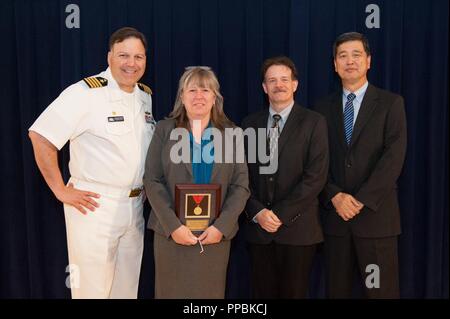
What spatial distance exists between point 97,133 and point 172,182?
521 mm

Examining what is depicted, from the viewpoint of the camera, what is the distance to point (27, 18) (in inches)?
131

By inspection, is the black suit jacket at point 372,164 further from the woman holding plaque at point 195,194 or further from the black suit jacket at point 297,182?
the woman holding plaque at point 195,194

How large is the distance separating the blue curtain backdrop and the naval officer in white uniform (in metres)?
0.78

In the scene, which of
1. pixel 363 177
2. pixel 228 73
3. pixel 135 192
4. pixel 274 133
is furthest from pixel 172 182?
pixel 228 73

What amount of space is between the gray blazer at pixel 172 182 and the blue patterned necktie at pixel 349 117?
2.17 feet

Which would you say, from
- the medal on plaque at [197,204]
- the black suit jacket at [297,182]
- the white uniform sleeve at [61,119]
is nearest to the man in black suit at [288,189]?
the black suit jacket at [297,182]

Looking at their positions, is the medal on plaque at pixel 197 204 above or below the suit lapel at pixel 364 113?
below

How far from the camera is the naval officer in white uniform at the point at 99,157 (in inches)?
95.2

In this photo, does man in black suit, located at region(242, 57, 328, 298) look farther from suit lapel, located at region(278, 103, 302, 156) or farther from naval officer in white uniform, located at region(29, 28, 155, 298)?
naval officer in white uniform, located at region(29, 28, 155, 298)

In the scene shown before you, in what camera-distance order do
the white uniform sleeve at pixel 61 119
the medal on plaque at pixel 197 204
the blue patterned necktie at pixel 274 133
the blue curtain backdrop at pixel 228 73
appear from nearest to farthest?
the medal on plaque at pixel 197 204 → the white uniform sleeve at pixel 61 119 → the blue patterned necktie at pixel 274 133 → the blue curtain backdrop at pixel 228 73

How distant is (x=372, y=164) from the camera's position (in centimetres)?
254

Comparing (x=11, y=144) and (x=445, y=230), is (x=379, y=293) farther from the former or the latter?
(x=11, y=144)

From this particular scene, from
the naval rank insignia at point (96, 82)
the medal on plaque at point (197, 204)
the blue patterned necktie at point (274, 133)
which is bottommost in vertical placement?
the medal on plaque at point (197, 204)
